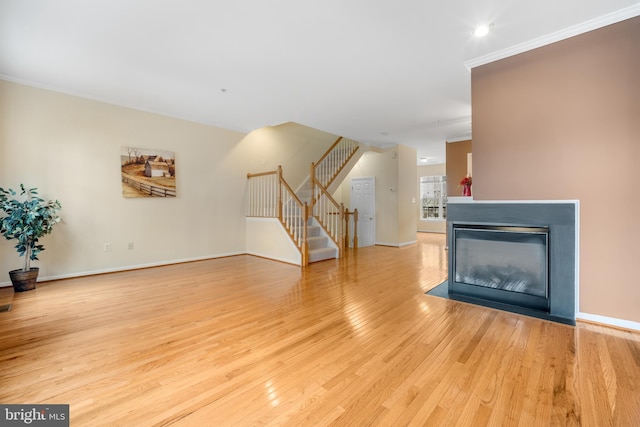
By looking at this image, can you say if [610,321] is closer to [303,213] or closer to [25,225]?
[303,213]

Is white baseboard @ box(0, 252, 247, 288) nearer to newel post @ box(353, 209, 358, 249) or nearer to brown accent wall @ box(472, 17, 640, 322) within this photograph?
newel post @ box(353, 209, 358, 249)

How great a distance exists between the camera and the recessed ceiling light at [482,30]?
2.60 metres

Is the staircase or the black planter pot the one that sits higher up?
the staircase

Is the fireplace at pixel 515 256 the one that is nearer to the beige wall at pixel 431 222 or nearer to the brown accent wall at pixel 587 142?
the brown accent wall at pixel 587 142

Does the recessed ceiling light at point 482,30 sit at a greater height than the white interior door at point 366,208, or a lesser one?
greater

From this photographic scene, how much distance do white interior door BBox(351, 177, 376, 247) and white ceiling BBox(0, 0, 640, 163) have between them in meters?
3.39

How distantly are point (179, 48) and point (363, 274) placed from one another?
3820mm

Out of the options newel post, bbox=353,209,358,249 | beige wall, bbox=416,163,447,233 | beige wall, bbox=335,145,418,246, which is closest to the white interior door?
beige wall, bbox=335,145,418,246

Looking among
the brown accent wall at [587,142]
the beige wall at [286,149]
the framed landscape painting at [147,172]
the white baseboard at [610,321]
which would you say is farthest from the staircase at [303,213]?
the white baseboard at [610,321]

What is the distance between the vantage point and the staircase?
5.38 m

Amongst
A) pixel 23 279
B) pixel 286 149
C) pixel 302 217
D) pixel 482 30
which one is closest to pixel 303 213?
pixel 302 217

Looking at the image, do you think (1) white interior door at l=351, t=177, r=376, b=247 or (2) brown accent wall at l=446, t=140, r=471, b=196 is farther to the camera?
(1) white interior door at l=351, t=177, r=376, b=247

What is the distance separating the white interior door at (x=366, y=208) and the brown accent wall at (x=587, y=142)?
189 inches

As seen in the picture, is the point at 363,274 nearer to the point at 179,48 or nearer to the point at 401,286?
the point at 401,286
